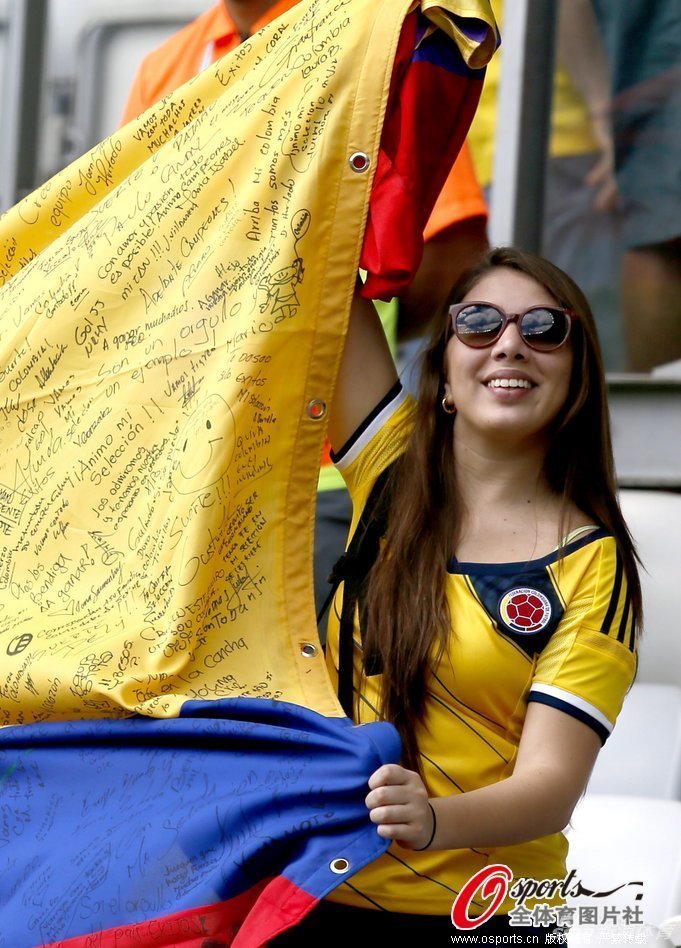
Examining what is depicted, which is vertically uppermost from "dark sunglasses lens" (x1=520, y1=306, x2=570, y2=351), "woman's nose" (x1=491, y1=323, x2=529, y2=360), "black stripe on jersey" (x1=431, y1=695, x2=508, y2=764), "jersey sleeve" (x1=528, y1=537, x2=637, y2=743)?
"dark sunglasses lens" (x1=520, y1=306, x2=570, y2=351)

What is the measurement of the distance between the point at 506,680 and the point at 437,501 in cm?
30

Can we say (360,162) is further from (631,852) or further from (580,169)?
(580,169)

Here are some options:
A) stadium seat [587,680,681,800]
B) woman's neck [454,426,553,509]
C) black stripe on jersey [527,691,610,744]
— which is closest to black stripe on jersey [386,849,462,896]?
black stripe on jersey [527,691,610,744]

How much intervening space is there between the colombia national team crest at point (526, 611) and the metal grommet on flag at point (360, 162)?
2.19 ft

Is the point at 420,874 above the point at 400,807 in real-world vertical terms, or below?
below

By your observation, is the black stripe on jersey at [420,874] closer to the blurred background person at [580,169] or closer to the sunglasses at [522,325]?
the sunglasses at [522,325]

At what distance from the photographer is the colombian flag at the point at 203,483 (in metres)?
1.68

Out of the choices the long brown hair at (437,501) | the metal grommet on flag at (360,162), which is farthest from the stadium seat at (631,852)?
the metal grommet on flag at (360,162)

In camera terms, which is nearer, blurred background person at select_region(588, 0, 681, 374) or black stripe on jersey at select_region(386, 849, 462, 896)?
black stripe on jersey at select_region(386, 849, 462, 896)

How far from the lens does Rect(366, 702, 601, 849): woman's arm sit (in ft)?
5.00

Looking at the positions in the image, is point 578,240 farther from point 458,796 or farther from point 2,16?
point 458,796

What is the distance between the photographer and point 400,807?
1521mm

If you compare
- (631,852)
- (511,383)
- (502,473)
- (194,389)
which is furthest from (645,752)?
(194,389)

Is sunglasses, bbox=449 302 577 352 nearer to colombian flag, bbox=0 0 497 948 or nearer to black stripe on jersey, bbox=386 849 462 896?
colombian flag, bbox=0 0 497 948
